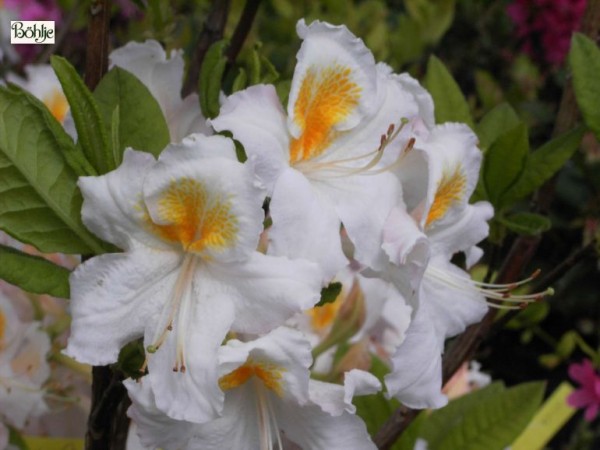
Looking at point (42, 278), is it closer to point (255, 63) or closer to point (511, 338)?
point (255, 63)

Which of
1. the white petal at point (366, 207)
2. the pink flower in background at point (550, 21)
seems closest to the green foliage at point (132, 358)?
the white petal at point (366, 207)

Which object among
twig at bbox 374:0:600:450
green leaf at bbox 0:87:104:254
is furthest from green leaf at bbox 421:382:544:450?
green leaf at bbox 0:87:104:254

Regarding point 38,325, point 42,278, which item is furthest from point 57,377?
point 42,278

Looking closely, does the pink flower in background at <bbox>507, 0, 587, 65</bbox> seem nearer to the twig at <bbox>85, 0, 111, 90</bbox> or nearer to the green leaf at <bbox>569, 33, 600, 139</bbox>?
the green leaf at <bbox>569, 33, 600, 139</bbox>

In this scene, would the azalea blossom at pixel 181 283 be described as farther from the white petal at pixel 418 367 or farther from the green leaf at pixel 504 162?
the green leaf at pixel 504 162

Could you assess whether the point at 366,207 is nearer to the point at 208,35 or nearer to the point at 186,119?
the point at 186,119

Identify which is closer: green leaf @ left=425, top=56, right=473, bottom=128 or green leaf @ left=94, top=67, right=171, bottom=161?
green leaf @ left=94, top=67, right=171, bottom=161
